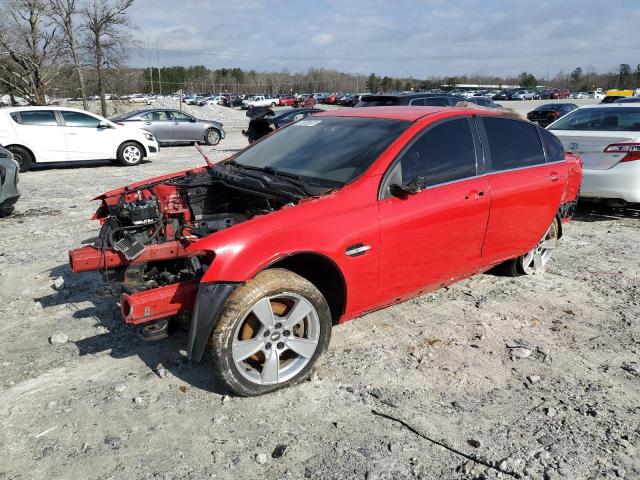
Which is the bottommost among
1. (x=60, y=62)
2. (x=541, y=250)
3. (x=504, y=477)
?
(x=504, y=477)

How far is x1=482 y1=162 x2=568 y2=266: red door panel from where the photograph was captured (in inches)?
171

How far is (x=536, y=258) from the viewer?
17.9ft

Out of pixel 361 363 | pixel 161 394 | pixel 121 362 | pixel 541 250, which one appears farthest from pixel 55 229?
pixel 541 250

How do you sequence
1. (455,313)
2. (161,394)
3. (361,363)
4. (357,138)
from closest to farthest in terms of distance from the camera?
(161,394) → (361,363) → (357,138) → (455,313)

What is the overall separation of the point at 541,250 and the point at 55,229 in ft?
20.0

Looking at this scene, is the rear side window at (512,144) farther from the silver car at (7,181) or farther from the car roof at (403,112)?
the silver car at (7,181)

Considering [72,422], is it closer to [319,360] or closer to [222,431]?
Result: [222,431]

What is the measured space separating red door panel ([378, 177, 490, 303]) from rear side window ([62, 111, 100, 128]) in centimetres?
1129

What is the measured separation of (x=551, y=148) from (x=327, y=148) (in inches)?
93.1

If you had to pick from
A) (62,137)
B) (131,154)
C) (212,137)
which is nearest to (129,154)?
(131,154)

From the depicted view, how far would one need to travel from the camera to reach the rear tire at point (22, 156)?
1191cm

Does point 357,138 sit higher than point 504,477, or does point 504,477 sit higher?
point 357,138

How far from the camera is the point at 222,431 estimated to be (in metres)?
2.96

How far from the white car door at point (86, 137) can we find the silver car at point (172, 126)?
418cm
